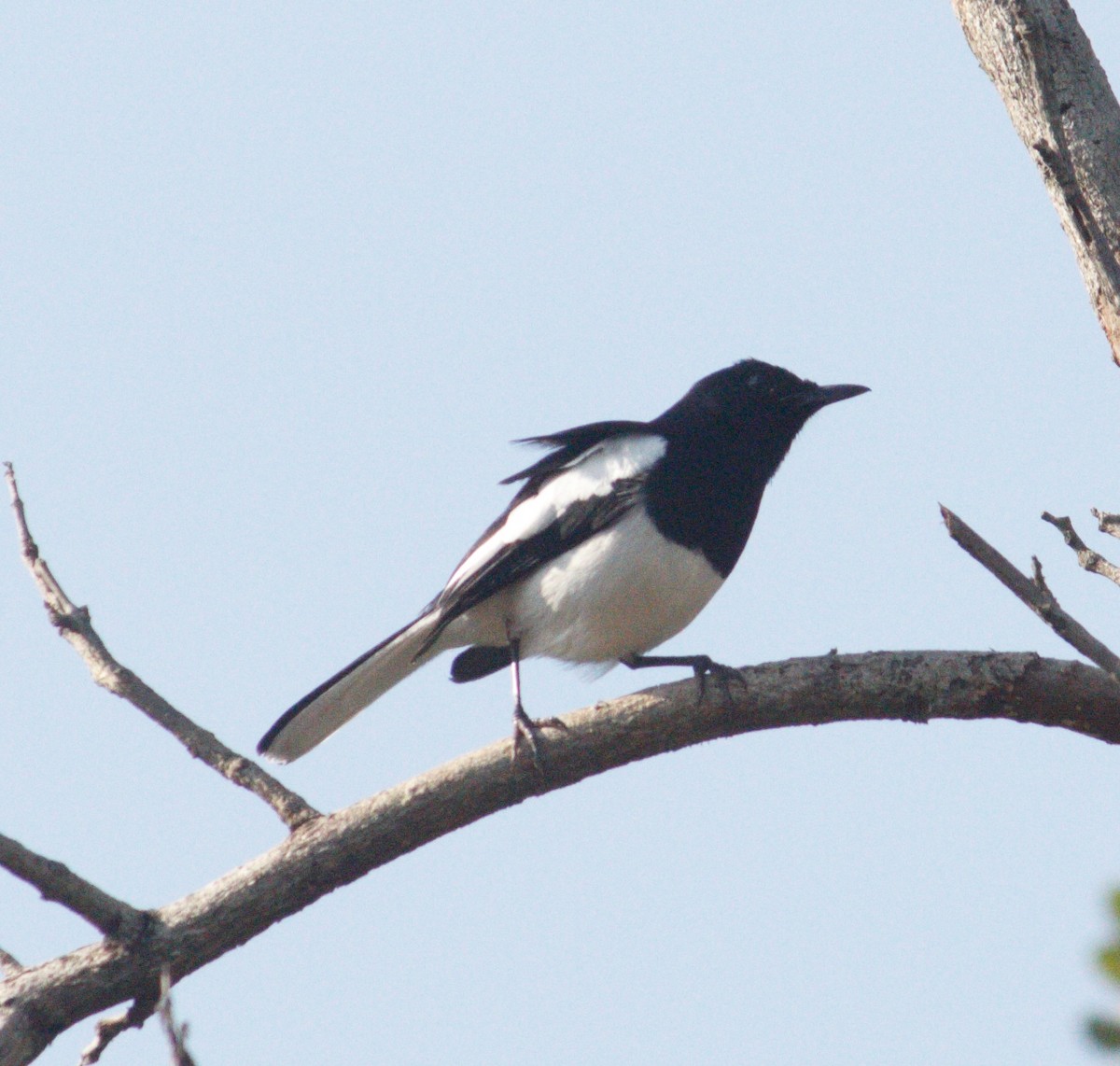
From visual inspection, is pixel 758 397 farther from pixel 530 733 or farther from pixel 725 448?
pixel 530 733

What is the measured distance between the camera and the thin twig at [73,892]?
3666 millimetres

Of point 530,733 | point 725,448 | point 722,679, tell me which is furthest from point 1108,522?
point 725,448

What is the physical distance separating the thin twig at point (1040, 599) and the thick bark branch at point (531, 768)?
30.2 inches

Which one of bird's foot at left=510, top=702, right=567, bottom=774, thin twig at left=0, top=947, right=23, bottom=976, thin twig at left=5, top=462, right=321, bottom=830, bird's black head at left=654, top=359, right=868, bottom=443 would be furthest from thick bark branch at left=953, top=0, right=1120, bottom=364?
thin twig at left=0, top=947, right=23, bottom=976

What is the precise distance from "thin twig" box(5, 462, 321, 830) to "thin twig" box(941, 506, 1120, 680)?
1.92 metres

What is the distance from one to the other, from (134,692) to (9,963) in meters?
0.81

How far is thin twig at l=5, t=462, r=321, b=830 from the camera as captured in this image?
176 inches

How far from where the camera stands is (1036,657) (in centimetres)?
456

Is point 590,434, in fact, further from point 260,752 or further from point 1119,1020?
point 1119,1020

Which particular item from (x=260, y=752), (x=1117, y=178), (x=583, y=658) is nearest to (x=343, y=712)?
(x=260, y=752)

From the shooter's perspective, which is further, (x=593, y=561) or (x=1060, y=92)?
(x=593, y=561)

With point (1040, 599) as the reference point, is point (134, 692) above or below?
above

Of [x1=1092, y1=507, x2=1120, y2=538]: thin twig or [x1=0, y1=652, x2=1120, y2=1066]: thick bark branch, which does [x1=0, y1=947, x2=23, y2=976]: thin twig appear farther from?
[x1=1092, y1=507, x2=1120, y2=538]: thin twig

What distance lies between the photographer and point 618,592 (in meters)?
5.86
